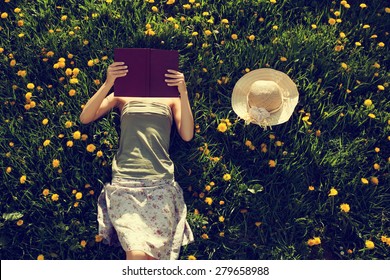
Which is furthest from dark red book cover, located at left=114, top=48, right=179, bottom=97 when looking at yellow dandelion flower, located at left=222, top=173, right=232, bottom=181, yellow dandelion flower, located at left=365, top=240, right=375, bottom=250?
yellow dandelion flower, located at left=365, top=240, right=375, bottom=250

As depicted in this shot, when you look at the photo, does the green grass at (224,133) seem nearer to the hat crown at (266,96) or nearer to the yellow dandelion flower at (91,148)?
the yellow dandelion flower at (91,148)

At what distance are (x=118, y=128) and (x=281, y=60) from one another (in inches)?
53.9

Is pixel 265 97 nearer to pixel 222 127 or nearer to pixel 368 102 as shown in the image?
pixel 222 127

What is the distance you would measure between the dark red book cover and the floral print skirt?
0.61m

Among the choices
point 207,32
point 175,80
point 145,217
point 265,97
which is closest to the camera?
point 145,217

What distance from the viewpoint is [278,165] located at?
3.29 metres

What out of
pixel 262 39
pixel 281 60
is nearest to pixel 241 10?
pixel 262 39

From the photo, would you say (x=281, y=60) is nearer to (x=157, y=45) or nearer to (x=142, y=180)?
(x=157, y=45)

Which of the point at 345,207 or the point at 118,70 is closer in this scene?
the point at 118,70

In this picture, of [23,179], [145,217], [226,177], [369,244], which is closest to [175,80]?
[226,177]

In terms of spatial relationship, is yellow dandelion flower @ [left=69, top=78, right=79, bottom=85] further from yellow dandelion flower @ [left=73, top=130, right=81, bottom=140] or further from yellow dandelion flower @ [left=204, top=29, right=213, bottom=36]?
yellow dandelion flower @ [left=204, top=29, right=213, bottom=36]

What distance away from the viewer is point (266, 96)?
315 centimetres

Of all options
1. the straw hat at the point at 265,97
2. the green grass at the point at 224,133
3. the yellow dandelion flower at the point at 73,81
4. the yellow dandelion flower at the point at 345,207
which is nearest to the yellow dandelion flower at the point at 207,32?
the green grass at the point at 224,133

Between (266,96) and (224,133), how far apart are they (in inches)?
17.1
